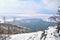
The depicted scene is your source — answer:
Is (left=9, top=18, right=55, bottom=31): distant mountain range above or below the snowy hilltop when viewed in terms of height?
above

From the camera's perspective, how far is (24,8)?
2611 mm

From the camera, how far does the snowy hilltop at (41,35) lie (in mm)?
2471

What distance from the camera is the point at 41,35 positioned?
251 centimetres

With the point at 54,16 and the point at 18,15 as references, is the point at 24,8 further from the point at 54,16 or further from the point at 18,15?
the point at 54,16

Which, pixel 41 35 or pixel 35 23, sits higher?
pixel 35 23

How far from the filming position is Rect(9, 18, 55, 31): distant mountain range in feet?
8.38

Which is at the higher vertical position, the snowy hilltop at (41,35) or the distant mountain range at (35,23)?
the distant mountain range at (35,23)

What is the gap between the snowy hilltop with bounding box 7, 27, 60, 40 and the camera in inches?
97.3

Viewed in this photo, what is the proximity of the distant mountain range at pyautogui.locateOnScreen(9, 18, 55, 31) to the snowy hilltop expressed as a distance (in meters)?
Answer: 0.09

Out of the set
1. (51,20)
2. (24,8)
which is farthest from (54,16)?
(24,8)

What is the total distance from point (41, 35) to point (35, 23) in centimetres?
27

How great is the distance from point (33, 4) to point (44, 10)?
259mm

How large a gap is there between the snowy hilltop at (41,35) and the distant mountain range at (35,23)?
0.29 ft

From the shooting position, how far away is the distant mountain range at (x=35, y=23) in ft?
8.38
